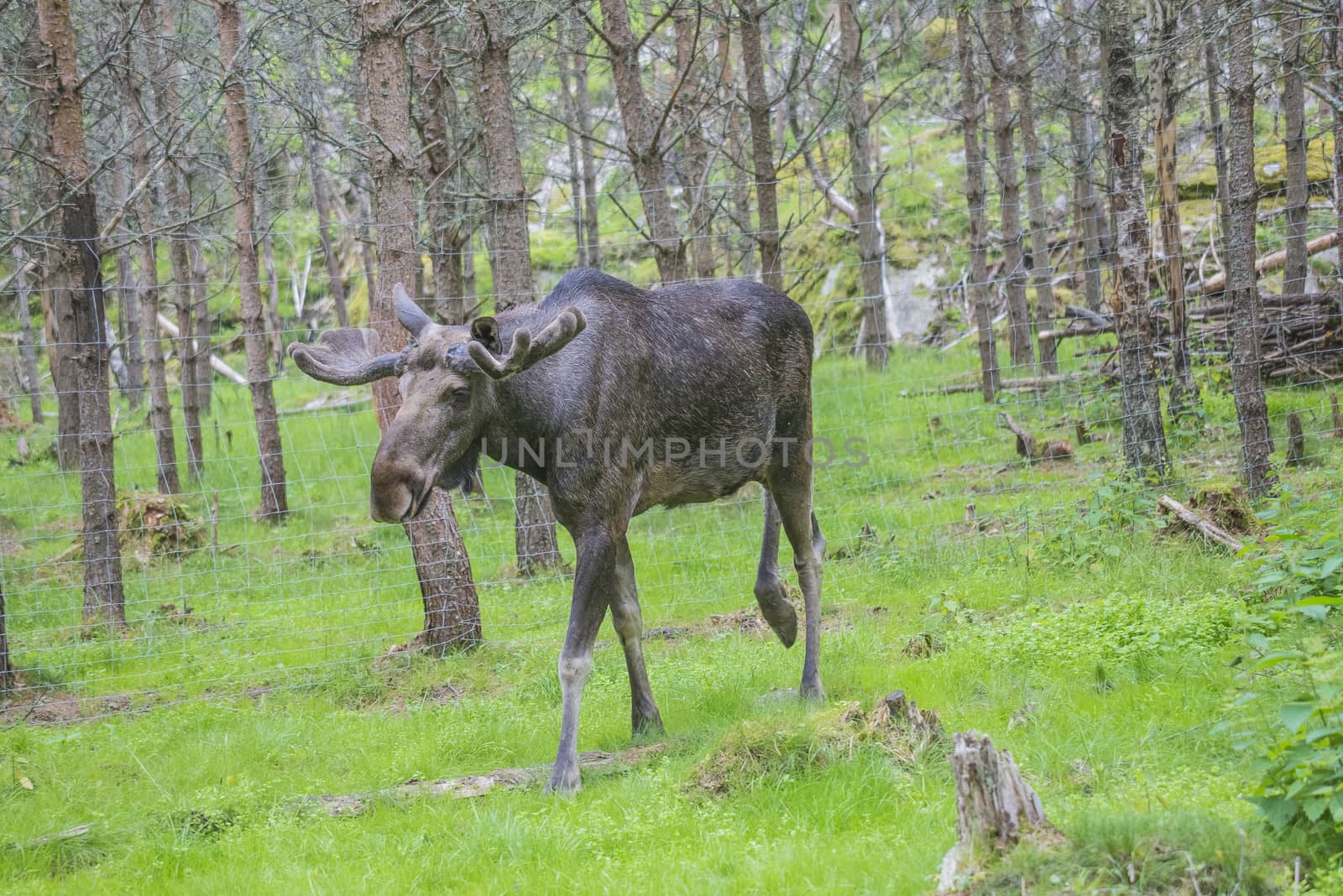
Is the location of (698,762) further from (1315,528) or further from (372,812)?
(1315,528)

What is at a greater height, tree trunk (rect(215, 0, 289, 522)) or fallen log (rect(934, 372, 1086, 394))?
tree trunk (rect(215, 0, 289, 522))

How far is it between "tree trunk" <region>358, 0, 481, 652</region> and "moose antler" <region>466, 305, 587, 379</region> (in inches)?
108

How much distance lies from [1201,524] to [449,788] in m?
5.78

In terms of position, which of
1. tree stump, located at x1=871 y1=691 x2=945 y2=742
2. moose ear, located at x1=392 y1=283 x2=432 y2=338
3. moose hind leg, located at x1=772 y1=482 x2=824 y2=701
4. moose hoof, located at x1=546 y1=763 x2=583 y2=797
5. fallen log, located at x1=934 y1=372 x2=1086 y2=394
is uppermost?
moose ear, located at x1=392 y1=283 x2=432 y2=338

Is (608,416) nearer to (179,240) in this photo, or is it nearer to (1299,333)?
(1299,333)

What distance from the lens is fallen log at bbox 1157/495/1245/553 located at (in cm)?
793

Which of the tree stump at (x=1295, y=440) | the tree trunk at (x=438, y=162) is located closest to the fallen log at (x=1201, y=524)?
the tree stump at (x=1295, y=440)

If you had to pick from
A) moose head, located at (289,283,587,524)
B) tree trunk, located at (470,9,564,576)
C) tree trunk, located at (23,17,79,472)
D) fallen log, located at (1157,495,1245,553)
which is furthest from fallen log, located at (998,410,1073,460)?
tree trunk, located at (23,17,79,472)

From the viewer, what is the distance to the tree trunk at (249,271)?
41.8ft

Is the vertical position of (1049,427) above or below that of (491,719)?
above

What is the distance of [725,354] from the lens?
21.6ft

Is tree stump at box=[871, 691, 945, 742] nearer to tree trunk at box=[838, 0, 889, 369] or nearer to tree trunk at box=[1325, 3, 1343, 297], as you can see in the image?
tree trunk at box=[1325, 3, 1343, 297]

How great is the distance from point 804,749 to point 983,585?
3.60 metres

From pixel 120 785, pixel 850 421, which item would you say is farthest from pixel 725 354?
pixel 850 421
